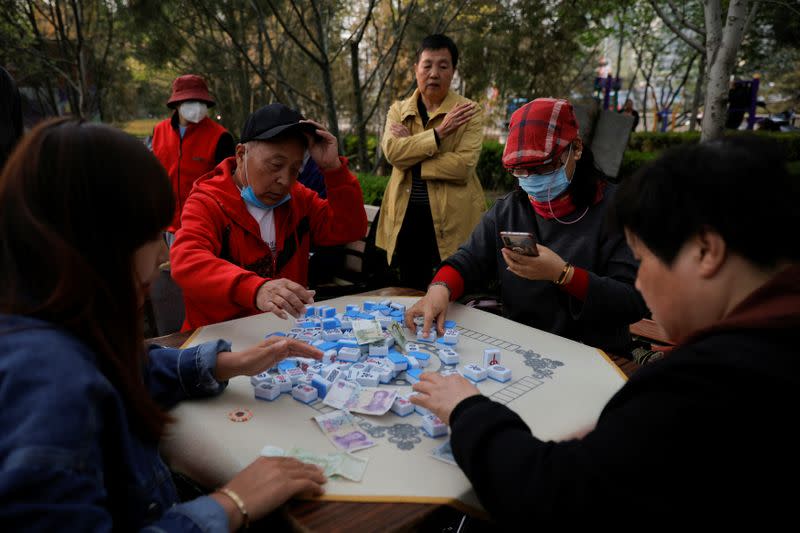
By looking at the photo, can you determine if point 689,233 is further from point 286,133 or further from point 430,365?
point 286,133

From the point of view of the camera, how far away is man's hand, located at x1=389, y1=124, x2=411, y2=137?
388cm

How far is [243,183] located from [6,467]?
6.29ft

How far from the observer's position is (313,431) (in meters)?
1.42

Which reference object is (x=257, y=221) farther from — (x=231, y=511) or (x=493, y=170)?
(x=493, y=170)

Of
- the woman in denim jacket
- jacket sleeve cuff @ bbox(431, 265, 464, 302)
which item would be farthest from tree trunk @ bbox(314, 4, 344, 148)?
the woman in denim jacket

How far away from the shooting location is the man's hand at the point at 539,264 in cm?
209

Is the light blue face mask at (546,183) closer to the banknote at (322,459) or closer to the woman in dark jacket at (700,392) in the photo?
the woman in dark jacket at (700,392)

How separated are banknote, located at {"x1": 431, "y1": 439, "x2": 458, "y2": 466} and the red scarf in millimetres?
1410

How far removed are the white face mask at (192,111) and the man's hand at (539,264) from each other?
348 centimetres

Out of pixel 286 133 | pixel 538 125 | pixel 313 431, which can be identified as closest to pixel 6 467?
pixel 313 431

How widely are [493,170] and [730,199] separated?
37.5 feet

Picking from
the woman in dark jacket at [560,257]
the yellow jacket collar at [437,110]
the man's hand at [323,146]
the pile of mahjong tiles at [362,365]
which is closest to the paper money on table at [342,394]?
the pile of mahjong tiles at [362,365]

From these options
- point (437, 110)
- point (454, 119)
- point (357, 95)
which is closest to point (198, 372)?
point (454, 119)

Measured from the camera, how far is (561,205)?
2.43 m
